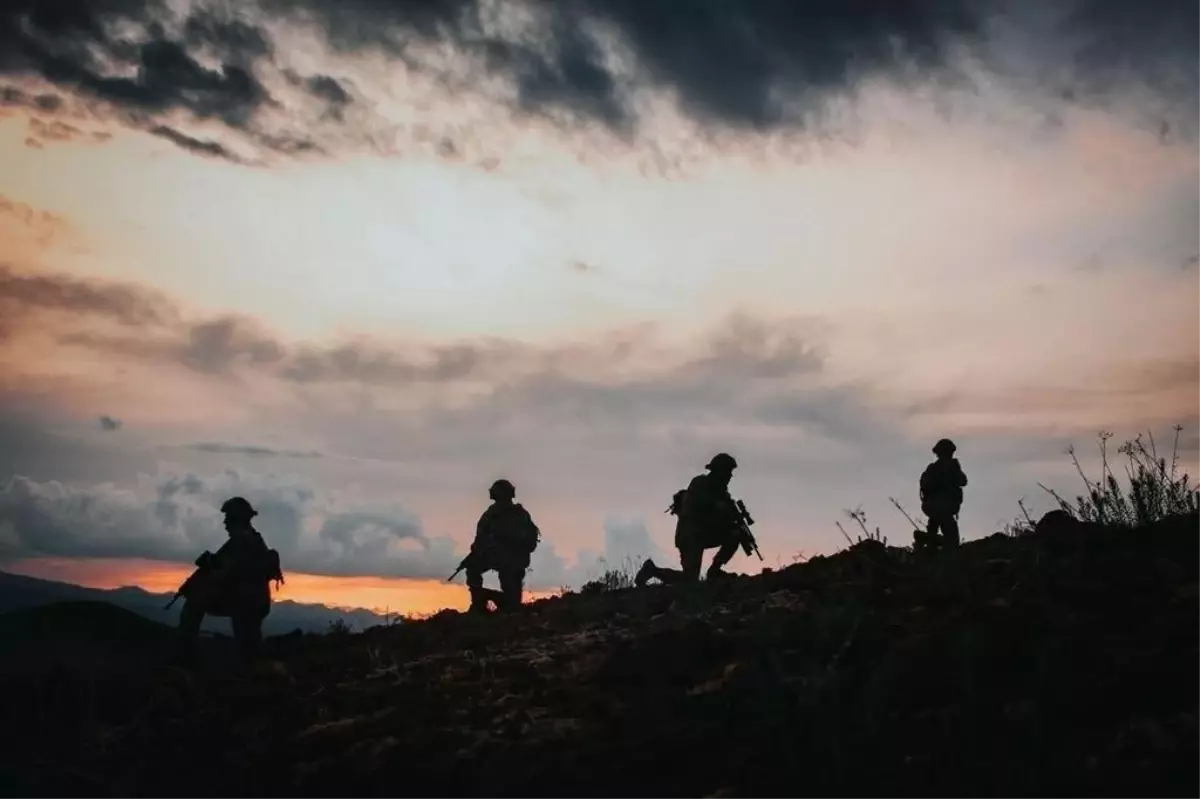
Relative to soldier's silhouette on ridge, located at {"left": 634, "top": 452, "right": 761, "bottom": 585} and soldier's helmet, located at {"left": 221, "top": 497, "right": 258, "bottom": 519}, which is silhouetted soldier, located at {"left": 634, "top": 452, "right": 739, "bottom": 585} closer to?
soldier's silhouette on ridge, located at {"left": 634, "top": 452, "right": 761, "bottom": 585}

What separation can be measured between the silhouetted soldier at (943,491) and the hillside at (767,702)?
4745mm

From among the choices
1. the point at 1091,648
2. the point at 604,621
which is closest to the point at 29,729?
the point at 604,621

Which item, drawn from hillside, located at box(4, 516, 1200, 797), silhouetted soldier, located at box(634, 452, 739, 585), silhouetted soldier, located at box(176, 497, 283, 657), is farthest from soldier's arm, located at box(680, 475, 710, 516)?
silhouetted soldier, located at box(176, 497, 283, 657)

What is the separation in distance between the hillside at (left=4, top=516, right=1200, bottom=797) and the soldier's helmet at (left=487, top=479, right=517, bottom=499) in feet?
22.7

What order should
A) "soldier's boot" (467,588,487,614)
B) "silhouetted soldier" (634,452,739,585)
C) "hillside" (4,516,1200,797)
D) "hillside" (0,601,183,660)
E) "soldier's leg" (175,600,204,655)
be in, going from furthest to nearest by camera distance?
"soldier's boot" (467,588,487,614) → "silhouetted soldier" (634,452,739,585) → "hillside" (0,601,183,660) → "soldier's leg" (175,600,204,655) → "hillside" (4,516,1200,797)

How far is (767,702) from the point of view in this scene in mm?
7301

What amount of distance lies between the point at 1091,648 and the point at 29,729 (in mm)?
10520

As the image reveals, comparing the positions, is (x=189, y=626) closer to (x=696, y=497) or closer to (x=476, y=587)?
(x=476, y=587)

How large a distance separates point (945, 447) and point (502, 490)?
7319mm

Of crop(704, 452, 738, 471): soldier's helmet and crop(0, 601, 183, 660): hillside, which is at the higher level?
crop(704, 452, 738, 471): soldier's helmet

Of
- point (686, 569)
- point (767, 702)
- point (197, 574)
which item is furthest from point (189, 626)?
point (767, 702)

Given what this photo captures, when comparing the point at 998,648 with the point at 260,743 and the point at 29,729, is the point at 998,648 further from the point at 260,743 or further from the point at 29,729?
the point at 29,729

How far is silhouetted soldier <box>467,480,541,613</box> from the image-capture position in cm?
1877

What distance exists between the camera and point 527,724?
26.7ft
